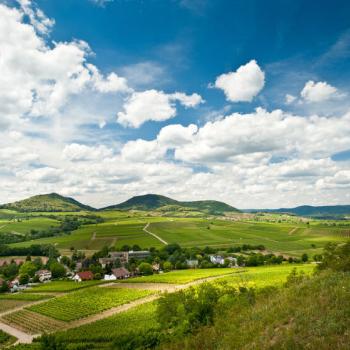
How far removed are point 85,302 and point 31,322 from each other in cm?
1351

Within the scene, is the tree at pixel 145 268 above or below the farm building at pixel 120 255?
below

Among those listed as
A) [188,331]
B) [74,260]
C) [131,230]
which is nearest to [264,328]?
[188,331]

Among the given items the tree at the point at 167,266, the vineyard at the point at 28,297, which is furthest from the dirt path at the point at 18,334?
the tree at the point at 167,266

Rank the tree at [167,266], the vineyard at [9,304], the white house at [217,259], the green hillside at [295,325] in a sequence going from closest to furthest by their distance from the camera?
1. the green hillside at [295,325]
2. the vineyard at [9,304]
3. the tree at [167,266]
4. the white house at [217,259]

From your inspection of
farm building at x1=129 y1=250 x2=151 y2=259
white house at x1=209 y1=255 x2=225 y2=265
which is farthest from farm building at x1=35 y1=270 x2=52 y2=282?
white house at x1=209 y1=255 x2=225 y2=265

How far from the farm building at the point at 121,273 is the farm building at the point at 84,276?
27.1ft

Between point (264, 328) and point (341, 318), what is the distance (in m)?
5.29

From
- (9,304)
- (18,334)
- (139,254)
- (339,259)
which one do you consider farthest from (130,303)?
(139,254)

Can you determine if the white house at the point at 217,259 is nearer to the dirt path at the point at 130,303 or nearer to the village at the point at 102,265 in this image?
the village at the point at 102,265

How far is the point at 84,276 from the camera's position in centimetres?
10738

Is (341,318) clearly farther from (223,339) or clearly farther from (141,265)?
(141,265)

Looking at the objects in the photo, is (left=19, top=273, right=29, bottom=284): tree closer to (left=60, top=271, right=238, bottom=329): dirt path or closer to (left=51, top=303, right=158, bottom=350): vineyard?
(left=60, top=271, right=238, bottom=329): dirt path

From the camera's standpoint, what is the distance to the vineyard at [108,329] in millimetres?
41531

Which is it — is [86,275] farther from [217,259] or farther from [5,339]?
[5,339]
